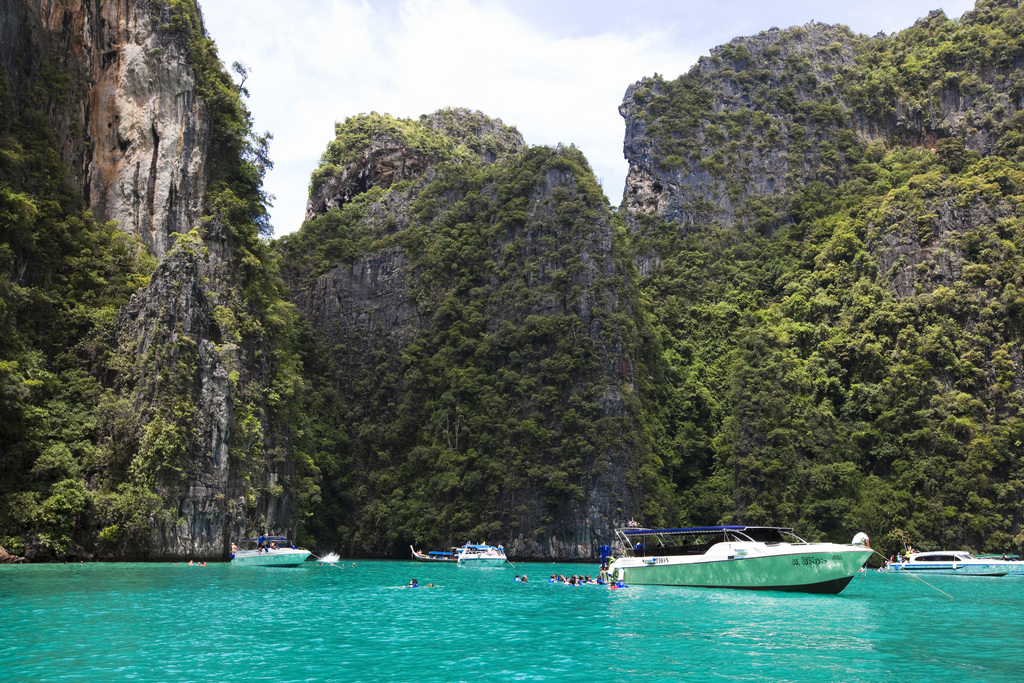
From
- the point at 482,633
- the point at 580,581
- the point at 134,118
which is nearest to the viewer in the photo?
the point at 482,633

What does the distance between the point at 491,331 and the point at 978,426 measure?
45.5 m

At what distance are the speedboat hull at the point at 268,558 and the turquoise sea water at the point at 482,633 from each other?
14501 millimetres

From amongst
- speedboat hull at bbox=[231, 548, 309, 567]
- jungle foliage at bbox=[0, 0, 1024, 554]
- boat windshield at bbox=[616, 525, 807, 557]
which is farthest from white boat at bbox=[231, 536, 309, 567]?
boat windshield at bbox=[616, 525, 807, 557]

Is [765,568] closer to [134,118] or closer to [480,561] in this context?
[480,561]

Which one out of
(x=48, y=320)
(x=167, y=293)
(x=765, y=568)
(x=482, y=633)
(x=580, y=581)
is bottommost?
(x=580, y=581)

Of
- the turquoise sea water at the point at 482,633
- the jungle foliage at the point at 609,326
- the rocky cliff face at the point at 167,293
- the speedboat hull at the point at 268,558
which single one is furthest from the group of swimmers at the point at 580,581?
the jungle foliage at the point at 609,326

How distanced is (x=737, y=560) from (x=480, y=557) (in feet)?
98.4

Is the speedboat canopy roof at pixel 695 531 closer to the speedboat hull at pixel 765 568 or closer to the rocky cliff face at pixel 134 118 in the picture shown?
the speedboat hull at pixel 765 568

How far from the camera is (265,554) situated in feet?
168

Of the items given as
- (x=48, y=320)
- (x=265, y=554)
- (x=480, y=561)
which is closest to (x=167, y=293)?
(x=48, y=320)

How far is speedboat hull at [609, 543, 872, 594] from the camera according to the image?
104 ft

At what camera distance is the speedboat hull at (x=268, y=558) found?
164ft

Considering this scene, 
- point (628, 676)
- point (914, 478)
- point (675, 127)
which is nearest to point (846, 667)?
point (628, 676)

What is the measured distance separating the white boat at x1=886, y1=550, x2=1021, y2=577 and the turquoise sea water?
19804mm
